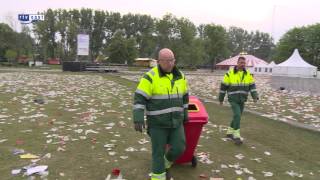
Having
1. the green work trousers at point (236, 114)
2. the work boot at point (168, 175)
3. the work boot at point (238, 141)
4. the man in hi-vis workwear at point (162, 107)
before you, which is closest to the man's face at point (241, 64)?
the green work trousers at point (236, 114)

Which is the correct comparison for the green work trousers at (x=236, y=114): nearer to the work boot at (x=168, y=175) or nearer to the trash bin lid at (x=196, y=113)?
the trash bin lid at (x=196, y=113)

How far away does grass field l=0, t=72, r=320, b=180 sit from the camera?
625cm

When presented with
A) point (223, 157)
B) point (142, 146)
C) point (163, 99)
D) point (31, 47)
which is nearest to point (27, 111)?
point (142, 146)

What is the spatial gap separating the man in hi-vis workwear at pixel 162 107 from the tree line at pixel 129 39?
72642 millimetres

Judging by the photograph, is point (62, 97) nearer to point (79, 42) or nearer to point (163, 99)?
point (163, 99)

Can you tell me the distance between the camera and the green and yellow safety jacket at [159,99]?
5.19m

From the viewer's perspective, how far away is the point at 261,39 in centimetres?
16750

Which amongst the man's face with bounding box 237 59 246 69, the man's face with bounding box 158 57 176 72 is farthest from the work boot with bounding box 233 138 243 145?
the man's face with bounding box 158 57 176 72

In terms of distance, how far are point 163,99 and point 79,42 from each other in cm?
5661

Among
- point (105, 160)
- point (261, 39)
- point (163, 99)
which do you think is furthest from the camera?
point (261, 39)

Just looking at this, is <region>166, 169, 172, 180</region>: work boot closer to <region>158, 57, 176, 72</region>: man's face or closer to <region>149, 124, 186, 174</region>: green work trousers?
<region>149, 124, 186, 174</region>: green work trousers

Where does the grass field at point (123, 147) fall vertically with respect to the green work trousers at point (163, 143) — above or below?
below

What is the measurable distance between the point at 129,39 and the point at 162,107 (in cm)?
7648

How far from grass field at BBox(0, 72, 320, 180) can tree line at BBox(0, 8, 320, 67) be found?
221 ft
